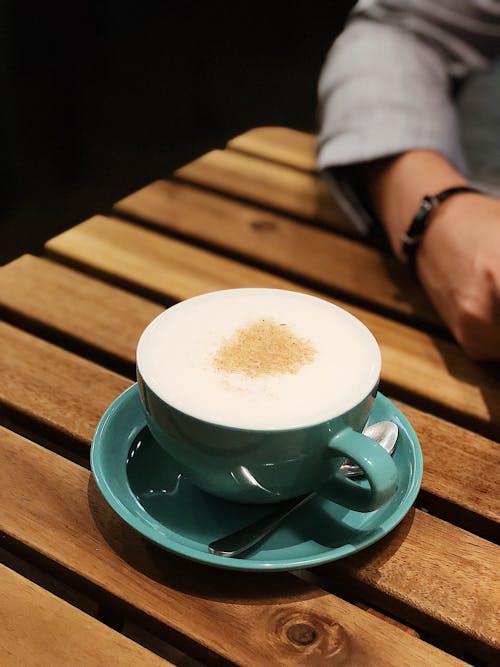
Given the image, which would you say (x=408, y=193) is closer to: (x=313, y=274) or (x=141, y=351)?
(x=313, y=274)

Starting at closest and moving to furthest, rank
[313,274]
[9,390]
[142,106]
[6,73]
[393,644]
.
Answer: [393,644], [9,390], [313,274], [6,73], [142,106]

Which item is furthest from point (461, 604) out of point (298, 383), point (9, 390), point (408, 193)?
point (408, 193)

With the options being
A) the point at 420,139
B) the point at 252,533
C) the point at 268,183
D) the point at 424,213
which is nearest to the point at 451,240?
the point at 424,213

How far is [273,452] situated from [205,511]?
3.0 inches

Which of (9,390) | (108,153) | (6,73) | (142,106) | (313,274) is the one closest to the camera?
(9,390)

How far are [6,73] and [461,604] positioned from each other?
159 cm

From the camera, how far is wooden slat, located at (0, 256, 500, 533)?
1.58 ft

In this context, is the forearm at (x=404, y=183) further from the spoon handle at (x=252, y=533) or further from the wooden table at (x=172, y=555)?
the spoon handle at (x=252, y=533)

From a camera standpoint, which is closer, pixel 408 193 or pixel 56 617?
pixel 56 617

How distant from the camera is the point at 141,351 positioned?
441 mm

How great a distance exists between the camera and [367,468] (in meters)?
0.39

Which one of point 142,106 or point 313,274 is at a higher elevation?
point 313,274

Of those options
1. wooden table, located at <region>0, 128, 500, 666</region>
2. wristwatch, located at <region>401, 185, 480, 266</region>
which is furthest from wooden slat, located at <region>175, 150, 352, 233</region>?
wristwatch, located at <region>401, 185, 480, 266</region>

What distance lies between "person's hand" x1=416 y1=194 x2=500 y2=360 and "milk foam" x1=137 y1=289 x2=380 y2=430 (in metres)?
0.17
